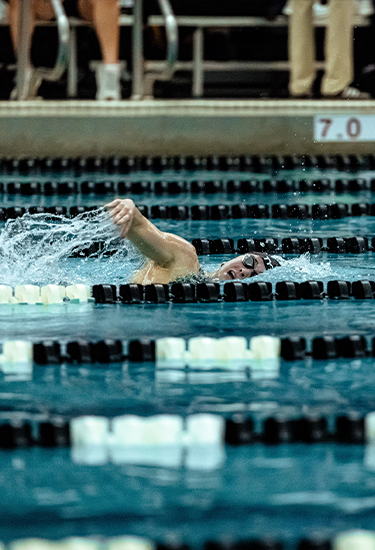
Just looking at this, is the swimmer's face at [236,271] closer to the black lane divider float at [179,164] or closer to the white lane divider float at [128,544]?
the white lane divider float at [128,544]

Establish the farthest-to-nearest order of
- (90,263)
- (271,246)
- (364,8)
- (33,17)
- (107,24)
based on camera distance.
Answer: (364,8)
(33,17)
(107,24)
(271,246)
(90,263)

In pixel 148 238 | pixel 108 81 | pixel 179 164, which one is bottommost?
pixel 148 238

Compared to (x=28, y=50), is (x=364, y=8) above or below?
above

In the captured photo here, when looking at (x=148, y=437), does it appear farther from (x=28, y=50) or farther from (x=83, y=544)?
(x=28, y=50)

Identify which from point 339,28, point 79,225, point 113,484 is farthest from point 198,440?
point 339,28

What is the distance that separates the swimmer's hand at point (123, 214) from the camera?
3428mm

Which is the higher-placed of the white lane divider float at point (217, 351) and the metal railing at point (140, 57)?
the metal railing at point (140, 57)

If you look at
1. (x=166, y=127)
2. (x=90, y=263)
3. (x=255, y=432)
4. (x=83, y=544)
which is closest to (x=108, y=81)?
(x=166, y=127)

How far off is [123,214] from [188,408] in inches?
43.5

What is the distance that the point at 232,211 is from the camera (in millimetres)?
6039

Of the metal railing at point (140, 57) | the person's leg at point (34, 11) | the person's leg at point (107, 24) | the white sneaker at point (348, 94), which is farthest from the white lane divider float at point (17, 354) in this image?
the white sneaker at point (348, 94)

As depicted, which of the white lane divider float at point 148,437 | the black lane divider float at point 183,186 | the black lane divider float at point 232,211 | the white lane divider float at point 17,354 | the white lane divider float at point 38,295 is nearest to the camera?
the white lane divider float at point 148,437

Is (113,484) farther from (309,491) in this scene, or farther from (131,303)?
(131,303)

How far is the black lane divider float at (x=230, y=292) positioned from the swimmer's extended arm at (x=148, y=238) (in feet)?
0.40
